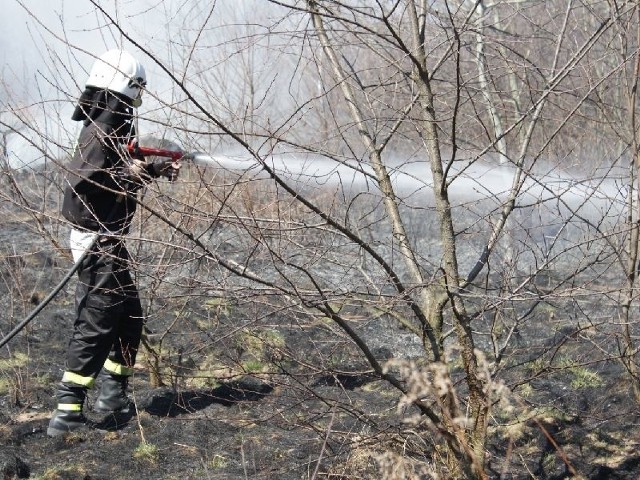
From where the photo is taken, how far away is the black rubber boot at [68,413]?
16.6 feet

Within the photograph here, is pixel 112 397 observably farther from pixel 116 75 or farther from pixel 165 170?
pixel 116 75

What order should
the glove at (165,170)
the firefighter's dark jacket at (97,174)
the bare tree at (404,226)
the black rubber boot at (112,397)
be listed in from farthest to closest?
1. the black rubber boot at (112,397)
2. the firefighter's dark jacket at (97,174)
3. the glove at (165,170)
4. the bare tree at (404,226)

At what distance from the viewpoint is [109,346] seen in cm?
533

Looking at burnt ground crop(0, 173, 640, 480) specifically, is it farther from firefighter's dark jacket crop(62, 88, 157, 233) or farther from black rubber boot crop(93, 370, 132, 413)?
firefighter's dark jacket crop(62, 88, 157, 233)

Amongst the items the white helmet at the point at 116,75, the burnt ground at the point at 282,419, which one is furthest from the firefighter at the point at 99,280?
the burnt ground at the point at 282,419

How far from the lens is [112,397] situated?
542 cm

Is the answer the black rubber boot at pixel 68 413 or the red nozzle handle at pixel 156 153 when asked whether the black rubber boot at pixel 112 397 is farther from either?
the red nozzle handle at pixel 156 153

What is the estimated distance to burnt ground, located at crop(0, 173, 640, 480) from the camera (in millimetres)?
4047

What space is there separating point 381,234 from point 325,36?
6926 mm

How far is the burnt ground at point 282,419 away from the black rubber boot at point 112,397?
0.07 metres

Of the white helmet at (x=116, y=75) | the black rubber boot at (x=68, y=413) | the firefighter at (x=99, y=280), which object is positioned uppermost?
the white helmet at (x=116, y=75)

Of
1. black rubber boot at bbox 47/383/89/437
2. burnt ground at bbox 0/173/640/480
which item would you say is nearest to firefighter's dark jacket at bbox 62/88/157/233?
burnt ground at bbox 0/173/640/480

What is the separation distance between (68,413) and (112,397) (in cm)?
36

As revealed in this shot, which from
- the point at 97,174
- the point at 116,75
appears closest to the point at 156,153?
the point at 97,174
